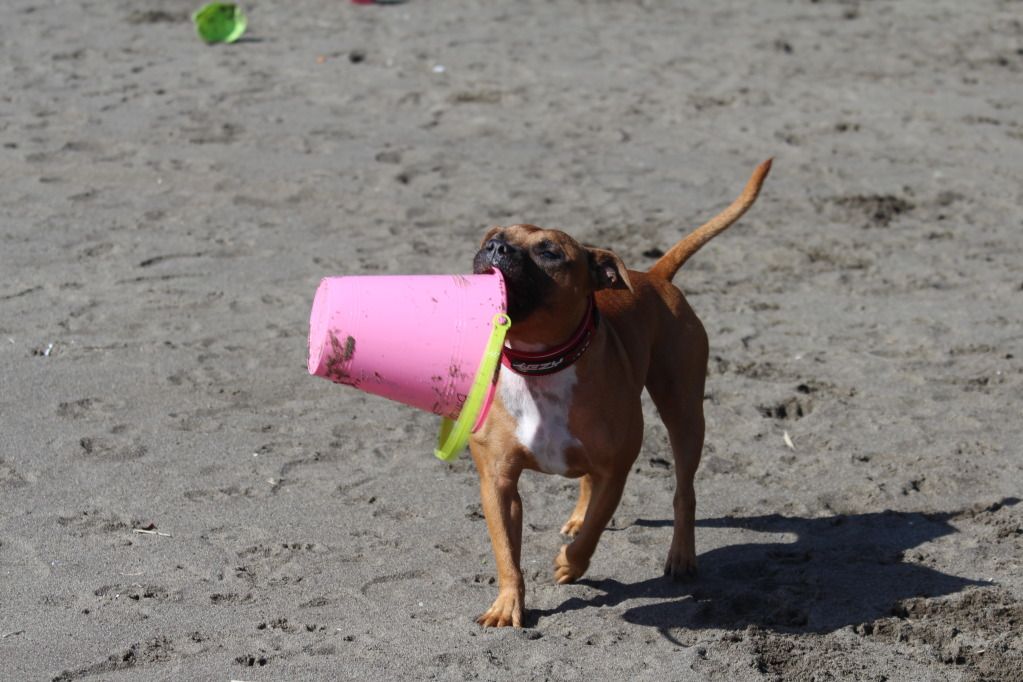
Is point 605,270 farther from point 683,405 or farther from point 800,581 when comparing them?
point 800,581

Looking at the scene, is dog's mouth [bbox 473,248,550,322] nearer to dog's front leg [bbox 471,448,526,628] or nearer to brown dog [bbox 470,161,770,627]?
brown dog [bbox 470,161,770,627]

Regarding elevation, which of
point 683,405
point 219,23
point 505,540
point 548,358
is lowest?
point 219,23

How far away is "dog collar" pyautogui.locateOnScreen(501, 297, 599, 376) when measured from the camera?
4762mm

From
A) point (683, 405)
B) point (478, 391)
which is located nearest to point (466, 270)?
point (683, 405)

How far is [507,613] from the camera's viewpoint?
4840 mm

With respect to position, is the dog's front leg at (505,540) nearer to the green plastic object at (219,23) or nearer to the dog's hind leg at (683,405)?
the dog's hind leg at (683,405)

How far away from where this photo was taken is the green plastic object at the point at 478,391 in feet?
14.5

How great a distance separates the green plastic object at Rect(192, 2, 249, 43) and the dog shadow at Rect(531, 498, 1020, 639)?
852 centimetres

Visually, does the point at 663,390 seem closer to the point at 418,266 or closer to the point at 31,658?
the point at 31,658

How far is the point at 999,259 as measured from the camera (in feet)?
29.4

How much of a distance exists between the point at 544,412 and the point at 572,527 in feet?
3.12

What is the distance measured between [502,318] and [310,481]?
185 centimetres

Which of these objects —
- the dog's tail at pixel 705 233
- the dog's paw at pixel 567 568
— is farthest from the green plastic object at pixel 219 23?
the dog's paw at pixel 567 568

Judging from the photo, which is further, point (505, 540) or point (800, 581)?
point (800, 581)
